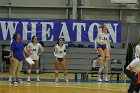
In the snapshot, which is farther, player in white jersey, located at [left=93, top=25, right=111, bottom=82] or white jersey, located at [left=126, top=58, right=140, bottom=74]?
player in white jersey, located at [left=93, top=25, right=111, bottom=82]

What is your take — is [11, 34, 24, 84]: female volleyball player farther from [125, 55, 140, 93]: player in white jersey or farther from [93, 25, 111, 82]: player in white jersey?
[125, 55, 140, 93]: player in white jersey

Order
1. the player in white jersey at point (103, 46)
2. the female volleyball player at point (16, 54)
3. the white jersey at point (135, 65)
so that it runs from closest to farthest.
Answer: the white jersey at point (135, 65) → the female volleyball player at point (16, 54) → the player in white jersey at point (103, 46)

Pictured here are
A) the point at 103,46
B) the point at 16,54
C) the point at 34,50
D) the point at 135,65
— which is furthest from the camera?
the point at 103,46

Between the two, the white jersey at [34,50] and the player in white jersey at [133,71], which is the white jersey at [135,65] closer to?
the player in white jersey at [133,71]

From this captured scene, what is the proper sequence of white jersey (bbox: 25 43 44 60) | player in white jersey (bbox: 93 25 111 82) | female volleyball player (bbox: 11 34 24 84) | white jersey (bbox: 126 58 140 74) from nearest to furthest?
white jersey (bbox: 126 58 140 74) < female volleyball player (bbox: 11 34 24 84) < white jersey (bbox: 25 43 44 60) < player in white jersey (bbox: 93 25 111 82)

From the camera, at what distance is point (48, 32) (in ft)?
74.5

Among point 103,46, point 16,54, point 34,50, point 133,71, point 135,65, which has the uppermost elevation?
point 103,46

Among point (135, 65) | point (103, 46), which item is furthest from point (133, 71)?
point (103, 46)

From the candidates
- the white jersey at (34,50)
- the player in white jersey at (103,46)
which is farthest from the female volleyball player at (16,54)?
the player in white jersey at (103,46)

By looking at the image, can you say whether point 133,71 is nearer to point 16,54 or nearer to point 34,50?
point 16,54

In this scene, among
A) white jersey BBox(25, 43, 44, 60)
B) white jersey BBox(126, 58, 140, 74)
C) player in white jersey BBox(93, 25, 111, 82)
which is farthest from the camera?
player in white jersey BBox(93, 25, 111, 82)

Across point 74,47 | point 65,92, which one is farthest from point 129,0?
point 65,92

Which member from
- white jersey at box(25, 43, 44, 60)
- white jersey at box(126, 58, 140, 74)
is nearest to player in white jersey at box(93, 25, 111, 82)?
white jersey at box(25, 43, 44, 60)

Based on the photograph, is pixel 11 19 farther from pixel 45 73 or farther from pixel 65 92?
pixel 65 92
